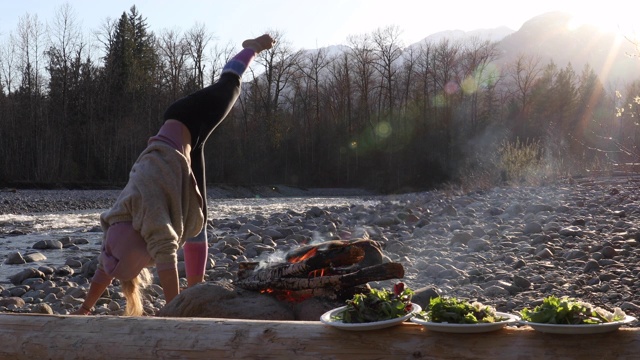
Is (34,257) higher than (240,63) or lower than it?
lower

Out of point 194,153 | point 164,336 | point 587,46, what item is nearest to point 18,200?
point 194,153

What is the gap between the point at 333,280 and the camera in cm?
400

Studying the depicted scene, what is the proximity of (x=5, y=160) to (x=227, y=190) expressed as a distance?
36.7 feet

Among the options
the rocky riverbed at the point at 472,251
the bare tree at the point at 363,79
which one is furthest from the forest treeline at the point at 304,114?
the rocky riverbed at the point at 472,251

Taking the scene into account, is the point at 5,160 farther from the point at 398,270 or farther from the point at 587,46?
the point at 587,46

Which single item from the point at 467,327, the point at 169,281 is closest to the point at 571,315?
the point at 467,327

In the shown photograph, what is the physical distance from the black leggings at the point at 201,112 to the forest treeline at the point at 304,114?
95.0 feet

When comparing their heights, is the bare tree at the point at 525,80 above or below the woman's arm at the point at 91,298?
above

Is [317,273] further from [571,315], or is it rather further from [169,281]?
[571,315]

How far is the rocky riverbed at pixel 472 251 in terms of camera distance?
566 cm

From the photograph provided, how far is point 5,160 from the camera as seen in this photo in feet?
106

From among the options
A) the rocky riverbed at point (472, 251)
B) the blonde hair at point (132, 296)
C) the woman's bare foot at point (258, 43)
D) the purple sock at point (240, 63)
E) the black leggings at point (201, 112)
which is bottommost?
the rocky riverbed at point (472, 251)

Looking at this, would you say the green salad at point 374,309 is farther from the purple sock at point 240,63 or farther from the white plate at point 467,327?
the purple sock at point 240,63

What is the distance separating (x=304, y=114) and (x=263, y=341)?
143ft
